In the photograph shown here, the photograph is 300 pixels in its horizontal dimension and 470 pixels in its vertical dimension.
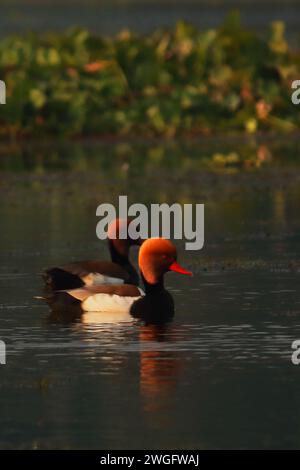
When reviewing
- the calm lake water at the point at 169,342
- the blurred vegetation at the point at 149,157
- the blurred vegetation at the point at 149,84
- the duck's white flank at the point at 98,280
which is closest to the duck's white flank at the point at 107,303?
the calm lake water at the point at 169,342

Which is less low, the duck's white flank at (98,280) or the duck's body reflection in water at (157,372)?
the duck's white flank at (98,280)

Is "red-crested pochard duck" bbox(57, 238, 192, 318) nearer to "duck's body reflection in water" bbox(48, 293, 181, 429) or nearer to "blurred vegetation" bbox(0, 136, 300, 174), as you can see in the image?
"duck's body reflection in water" bbox(48, 293, 181, 429)

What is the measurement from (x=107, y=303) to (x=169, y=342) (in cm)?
147

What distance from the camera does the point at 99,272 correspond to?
15344 mm

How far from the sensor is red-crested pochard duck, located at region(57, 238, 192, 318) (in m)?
14.4

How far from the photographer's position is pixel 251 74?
3406cm

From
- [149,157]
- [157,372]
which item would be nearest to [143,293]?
[157,372]

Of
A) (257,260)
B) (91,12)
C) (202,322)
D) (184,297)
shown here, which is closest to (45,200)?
(257,260)

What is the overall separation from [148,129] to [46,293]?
57.8 feet

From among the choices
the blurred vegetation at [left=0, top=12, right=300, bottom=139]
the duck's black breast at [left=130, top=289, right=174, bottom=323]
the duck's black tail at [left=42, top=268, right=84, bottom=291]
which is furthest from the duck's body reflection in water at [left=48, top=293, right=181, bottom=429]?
the blurred vegetation at [left=0, top=12, right=300, bottom=139]

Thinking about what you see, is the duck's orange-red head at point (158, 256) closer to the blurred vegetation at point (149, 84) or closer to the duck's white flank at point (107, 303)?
the duck's white flank at point (107, 303)

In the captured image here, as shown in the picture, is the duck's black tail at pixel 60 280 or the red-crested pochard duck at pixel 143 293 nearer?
the red-crested pochard duck at pixel 143 293

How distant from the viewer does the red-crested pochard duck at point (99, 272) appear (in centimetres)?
1501
